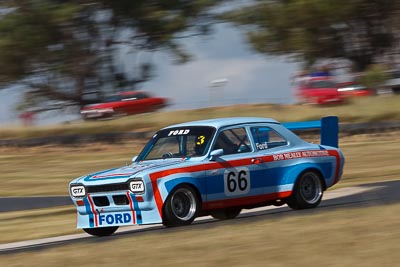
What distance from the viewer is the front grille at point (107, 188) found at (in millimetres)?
11554

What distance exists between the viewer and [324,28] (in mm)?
39719

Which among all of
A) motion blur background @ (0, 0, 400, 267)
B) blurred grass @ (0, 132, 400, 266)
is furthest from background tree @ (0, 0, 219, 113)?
→ blurred grass @ (0, 132, 400, 266)

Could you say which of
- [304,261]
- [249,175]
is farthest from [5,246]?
[304,261]

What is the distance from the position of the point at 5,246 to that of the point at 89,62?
28.7m

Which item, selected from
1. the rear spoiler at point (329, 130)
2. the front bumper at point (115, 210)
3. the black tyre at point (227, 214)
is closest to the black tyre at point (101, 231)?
the front bumper at point (115, 210)

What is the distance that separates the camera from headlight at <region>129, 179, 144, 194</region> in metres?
11.4

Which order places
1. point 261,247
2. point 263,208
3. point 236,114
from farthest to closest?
point 236,114 < point 263,208 < point 261,247

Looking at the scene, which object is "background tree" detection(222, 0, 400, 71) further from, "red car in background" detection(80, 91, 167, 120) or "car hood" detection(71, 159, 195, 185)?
"car hood" detection(71, 159, 195, 185)

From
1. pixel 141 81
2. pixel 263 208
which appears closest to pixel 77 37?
pixel 141 81

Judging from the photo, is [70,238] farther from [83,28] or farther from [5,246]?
[83,28]

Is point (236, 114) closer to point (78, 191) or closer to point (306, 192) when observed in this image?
point (306, 192)

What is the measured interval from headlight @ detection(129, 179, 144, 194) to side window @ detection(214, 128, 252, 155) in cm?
139

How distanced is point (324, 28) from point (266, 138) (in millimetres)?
27435

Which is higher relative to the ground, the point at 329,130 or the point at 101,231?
the point at 329,130
